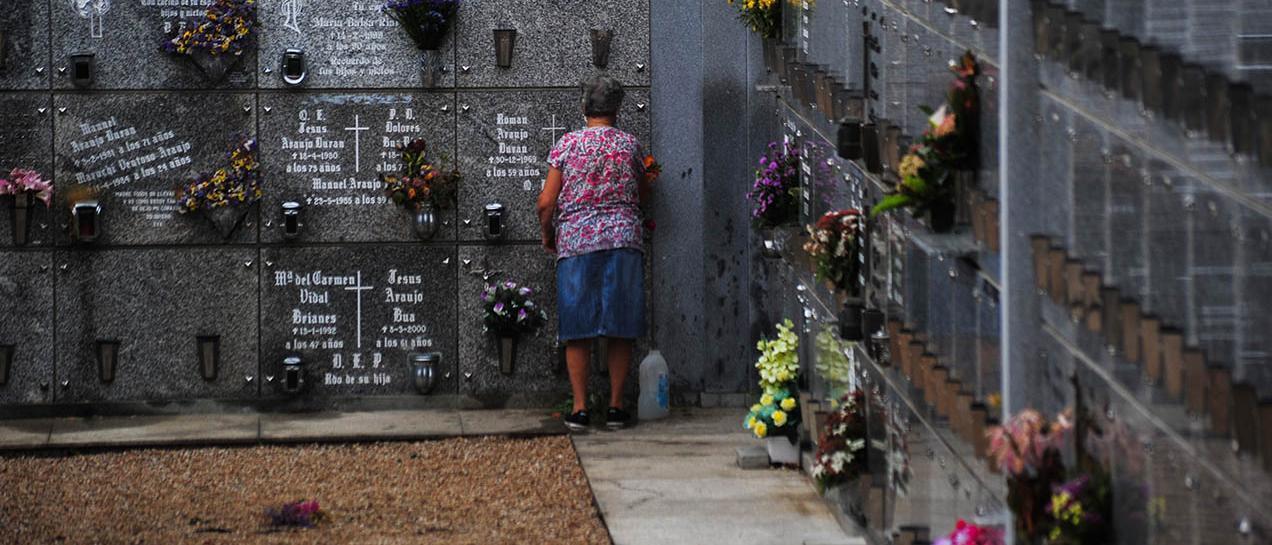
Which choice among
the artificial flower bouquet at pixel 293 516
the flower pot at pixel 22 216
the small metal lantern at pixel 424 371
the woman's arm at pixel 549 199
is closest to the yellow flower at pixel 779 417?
the woman's arm at pixel 549 199

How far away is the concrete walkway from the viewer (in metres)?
7.42

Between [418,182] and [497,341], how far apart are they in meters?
0.90

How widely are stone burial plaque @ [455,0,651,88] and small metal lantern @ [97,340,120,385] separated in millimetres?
2169

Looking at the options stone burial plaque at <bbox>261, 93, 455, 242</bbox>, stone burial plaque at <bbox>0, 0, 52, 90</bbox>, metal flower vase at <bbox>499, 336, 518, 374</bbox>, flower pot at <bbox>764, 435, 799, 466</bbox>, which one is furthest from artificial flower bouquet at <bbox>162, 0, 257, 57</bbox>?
flower pot at <bbox>764, 435, 799, 466</bbox>

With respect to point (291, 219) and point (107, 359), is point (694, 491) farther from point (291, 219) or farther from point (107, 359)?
point (107, 359)

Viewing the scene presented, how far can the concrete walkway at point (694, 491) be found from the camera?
7.42 m

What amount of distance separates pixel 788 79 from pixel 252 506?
9.94ft

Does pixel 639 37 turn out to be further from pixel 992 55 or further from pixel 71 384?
pixel 992 55

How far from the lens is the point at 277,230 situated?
32.8 ft

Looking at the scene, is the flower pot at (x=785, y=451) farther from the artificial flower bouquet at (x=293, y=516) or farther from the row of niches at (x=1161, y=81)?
the row of niches at (x=1161, y=81)

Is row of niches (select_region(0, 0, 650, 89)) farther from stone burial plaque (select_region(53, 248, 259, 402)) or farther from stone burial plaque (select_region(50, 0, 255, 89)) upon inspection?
stone burial plaque (select_region(53, 248, 259, 402))

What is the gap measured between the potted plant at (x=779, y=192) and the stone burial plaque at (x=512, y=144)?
1135 millimetres

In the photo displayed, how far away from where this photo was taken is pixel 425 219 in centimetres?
991

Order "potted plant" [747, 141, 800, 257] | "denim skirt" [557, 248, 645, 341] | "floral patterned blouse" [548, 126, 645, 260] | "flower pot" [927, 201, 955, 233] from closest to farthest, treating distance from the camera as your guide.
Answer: "flower pot" [927, 201, 955, 233]
"potted plant" [747, 141, 800, 257]
"floral patterned blouse" [548, 126, 645, 260]
"denim skirt" [557, 248, 645, 341]
